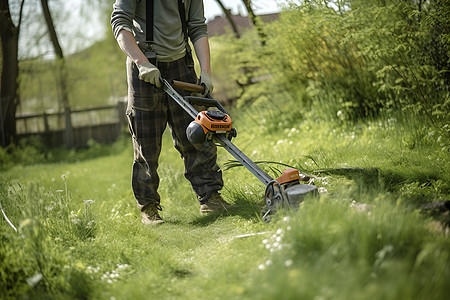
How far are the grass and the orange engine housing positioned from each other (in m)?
0.65

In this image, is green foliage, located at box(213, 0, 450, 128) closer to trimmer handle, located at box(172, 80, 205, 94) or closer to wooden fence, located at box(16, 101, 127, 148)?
trimmer handle, located at box(172, 80, 205, 94)

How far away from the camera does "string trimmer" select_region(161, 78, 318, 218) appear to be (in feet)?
8.09

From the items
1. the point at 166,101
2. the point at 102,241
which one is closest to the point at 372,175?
the point at 166,101

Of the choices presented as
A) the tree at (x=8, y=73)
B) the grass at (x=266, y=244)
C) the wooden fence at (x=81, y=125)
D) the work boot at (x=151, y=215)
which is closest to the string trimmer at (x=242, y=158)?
the grass at (x=266, y=244)

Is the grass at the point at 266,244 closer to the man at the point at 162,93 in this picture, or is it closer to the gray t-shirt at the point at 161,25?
the man at the point at 162,93

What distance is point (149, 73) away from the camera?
9.85 ft

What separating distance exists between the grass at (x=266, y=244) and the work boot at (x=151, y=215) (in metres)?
0.11

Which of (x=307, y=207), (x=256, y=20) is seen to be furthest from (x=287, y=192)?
(x=256, y=20)

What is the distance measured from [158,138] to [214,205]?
71 cm

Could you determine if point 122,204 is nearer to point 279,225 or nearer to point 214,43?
point 279,225

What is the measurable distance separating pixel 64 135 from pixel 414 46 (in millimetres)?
10002

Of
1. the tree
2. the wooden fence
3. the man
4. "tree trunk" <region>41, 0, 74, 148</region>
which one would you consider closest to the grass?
the man

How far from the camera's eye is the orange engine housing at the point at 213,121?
272 cm

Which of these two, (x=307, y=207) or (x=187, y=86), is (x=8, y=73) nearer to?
(x=187, y=86)
